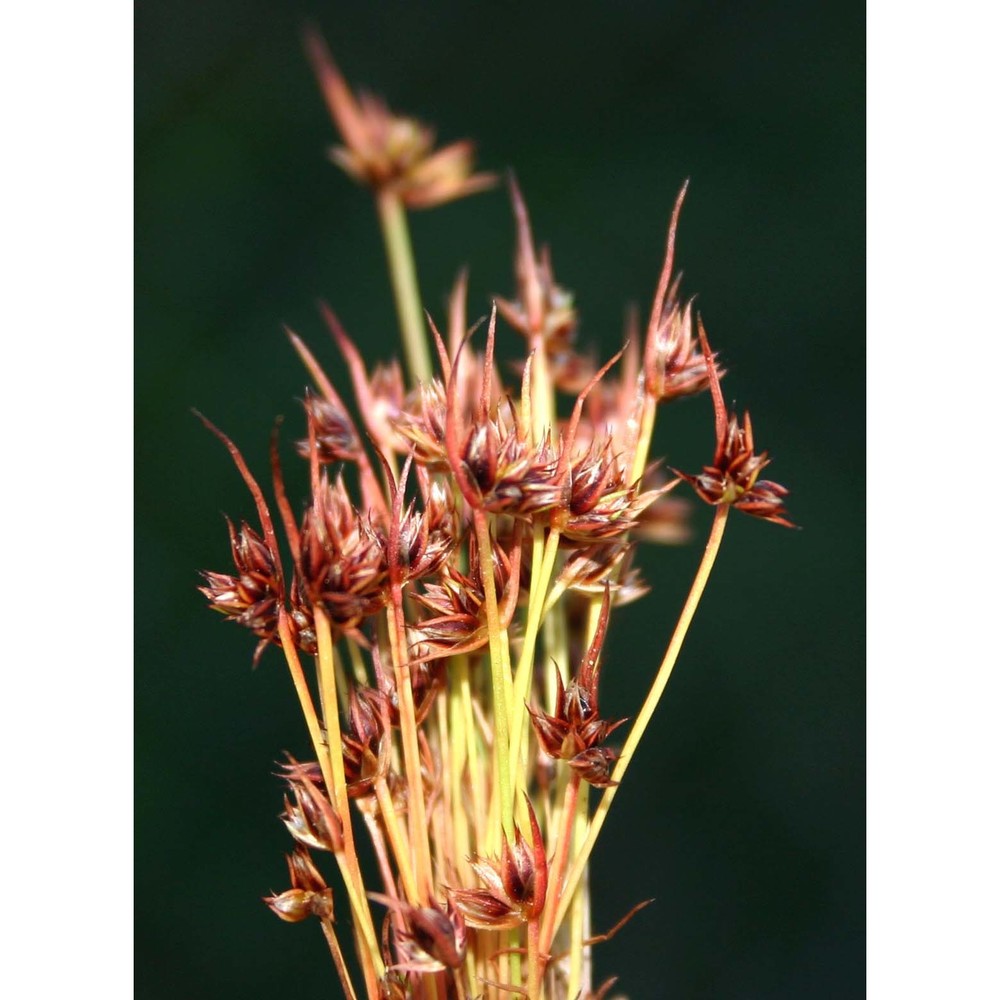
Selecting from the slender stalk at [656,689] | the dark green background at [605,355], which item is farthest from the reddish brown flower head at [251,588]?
the dark green background at [605,355]

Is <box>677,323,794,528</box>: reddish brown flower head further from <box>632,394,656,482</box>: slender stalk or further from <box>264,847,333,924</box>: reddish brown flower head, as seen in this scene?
<box>264,847,333,924</box>: reddish brown flower head

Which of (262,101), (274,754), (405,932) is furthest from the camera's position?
(262,101)

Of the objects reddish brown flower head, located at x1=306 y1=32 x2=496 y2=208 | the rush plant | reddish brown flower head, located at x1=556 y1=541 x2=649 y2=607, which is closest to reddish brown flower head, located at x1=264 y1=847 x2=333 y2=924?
the rush plant

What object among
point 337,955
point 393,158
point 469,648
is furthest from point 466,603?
point 393,158

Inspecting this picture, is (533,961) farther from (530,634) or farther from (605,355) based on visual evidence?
(605,355)

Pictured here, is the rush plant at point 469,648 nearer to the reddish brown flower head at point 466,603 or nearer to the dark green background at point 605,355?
the reddish brown flower head at point 466,603

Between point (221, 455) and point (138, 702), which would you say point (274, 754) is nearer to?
point (138, 702)

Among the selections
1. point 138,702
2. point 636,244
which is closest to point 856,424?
point 636,244
